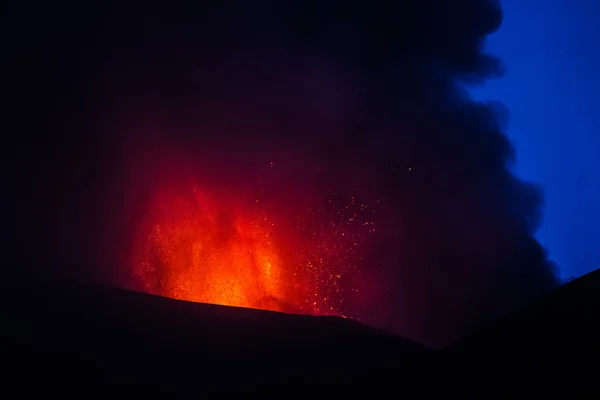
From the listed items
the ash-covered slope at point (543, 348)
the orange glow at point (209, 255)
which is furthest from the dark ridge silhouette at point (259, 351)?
the orange glow at point (209, 255)

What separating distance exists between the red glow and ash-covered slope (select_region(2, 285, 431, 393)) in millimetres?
6427

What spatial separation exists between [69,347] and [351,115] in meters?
15.4

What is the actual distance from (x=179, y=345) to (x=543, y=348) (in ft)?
13.9

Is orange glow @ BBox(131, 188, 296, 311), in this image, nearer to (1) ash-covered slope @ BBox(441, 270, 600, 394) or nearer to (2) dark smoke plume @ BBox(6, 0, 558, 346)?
(2) dark smoke plume @ BBox(6, 0, 558, 346)

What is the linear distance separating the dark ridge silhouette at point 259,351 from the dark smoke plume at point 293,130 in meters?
7.46

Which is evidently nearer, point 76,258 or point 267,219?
point 76,258

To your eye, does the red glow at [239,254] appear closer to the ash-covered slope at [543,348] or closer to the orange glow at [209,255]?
the orange glow at [209,255]

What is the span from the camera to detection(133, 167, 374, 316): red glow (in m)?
14.3

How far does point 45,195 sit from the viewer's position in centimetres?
1515

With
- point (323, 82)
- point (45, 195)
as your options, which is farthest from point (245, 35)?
point (45, 195)

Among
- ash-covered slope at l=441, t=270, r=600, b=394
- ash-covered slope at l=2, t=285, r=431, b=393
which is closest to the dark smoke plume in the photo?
ash-covered slope at l=2, t=285, r=431, b=393

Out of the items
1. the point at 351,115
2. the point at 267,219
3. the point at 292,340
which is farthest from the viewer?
the point at 351,115

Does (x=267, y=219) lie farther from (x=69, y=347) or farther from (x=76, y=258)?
(x=69, y=347)

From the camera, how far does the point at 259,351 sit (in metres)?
6.65
